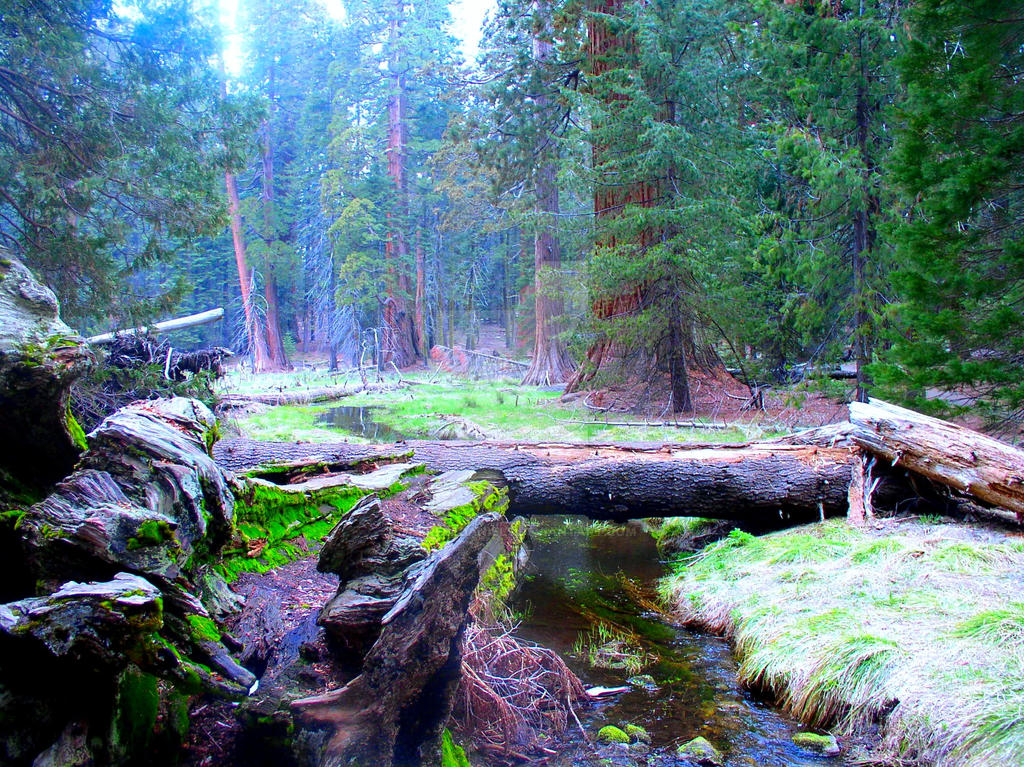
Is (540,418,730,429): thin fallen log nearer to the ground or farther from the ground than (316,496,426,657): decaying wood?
nearer to the ground

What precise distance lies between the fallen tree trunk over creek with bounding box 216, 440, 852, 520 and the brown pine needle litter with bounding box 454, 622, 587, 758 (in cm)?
226

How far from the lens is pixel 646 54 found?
9891 millimetres

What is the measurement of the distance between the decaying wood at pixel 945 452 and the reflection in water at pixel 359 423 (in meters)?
6.08

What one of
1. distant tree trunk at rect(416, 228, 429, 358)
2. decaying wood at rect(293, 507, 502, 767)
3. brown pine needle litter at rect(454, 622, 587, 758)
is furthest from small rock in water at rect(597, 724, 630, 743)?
distant tree trunk at rect(416, 228, 429, 358)

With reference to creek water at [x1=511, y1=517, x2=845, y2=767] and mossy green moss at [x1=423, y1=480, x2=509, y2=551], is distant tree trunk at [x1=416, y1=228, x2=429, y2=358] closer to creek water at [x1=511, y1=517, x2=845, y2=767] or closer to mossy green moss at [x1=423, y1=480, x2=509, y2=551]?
creek water at [x1=511, y1=517, x2=845, y2=767]

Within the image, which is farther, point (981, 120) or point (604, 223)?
point (604, 223)

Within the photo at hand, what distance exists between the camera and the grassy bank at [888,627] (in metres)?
3.03

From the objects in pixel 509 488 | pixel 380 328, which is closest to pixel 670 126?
pixel 509 488

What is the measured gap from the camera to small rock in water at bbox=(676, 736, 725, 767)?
9.89 ft

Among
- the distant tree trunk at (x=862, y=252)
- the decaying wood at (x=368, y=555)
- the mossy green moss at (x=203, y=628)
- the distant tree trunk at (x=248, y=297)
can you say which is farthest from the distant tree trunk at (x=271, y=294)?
the mossy green moss at (x=203, y=628)

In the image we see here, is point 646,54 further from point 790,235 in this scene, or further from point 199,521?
point 199,521

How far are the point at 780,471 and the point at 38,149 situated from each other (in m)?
9.39

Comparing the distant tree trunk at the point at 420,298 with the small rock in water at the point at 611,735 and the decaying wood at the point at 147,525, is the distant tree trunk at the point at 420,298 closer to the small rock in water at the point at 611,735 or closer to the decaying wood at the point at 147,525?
the decaying wood at the point at 147,525

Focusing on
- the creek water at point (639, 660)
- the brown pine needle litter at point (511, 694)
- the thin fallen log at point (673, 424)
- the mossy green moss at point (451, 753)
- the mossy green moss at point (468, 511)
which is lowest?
the creek water at point (639, 660)
